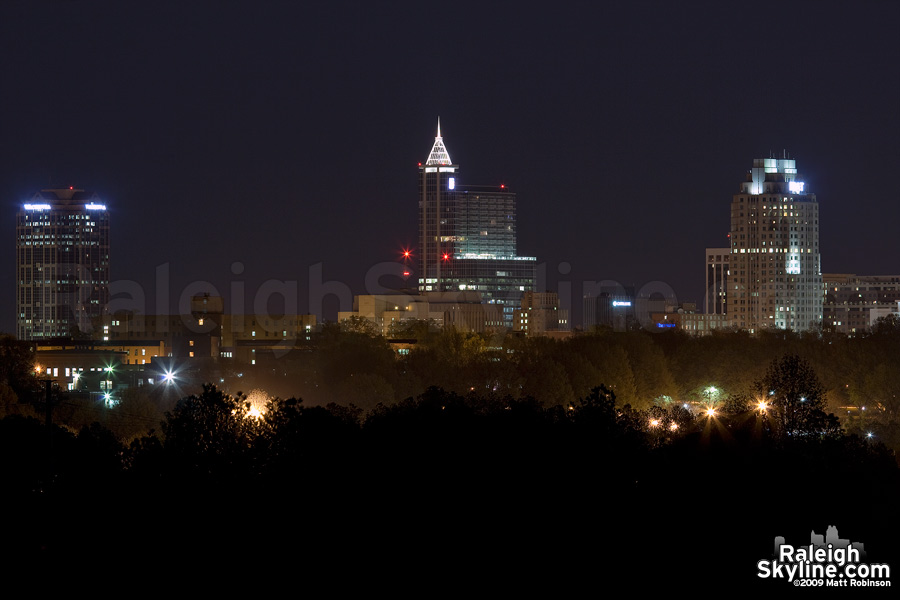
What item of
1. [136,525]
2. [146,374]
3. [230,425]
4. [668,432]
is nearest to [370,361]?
[146,374]

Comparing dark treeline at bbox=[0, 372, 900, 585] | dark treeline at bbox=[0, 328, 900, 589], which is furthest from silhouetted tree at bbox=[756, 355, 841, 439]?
dark treeline at bbox=[0, 372, 900, 585]

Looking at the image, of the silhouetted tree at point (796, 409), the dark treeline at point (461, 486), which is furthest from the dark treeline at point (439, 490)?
the silhouetted tree at point (796, 409)

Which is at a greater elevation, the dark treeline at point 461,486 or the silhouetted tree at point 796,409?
the silhouetted tree at point 796,409

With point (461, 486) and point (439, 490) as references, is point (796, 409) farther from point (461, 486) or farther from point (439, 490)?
point (439, 490)

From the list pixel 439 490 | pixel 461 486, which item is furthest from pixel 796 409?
pixel 439 490

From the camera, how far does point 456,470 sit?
58688 millimetres

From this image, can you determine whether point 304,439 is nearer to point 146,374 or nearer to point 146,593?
point 146,593

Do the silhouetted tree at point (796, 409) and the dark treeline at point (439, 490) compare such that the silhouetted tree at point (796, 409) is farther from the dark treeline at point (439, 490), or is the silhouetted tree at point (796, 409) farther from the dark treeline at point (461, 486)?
the dark treeline at point (439, 490)

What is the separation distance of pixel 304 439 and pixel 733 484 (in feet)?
49.3

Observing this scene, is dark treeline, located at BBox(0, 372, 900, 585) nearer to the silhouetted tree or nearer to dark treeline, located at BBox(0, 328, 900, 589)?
dark treeline, located at BBox(0, 328, 900, 589)

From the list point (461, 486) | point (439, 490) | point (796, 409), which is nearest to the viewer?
point (439, 490)

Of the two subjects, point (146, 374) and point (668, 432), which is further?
point (146, 374)

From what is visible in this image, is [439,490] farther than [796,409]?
No

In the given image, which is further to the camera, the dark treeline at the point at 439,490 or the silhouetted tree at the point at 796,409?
the silhouetted tree at the point at 796,409
